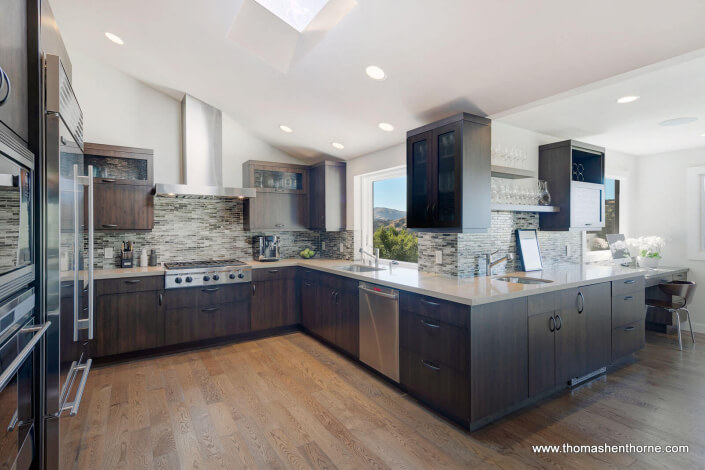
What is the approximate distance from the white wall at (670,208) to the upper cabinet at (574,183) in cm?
166

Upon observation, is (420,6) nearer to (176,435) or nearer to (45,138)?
(45,138)

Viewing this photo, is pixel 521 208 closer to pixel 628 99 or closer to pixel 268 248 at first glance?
pixel 628 99

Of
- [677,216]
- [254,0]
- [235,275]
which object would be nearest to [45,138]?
[254,0]

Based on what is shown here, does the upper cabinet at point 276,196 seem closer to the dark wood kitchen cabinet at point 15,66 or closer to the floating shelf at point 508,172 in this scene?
the floating shelf at point 508,172

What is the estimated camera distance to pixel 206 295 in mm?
3953

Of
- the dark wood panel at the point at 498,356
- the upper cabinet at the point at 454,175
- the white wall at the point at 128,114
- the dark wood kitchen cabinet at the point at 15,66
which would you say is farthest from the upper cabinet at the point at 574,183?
the dark wood kitchen cabinet at the point at 15,66

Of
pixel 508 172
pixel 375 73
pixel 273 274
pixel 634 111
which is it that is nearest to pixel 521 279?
pixel 508 172

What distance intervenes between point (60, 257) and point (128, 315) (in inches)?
87.8

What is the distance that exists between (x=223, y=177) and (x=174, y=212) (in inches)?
30.4

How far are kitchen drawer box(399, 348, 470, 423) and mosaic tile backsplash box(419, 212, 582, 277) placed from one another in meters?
0.91

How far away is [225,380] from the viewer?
316 centimetres

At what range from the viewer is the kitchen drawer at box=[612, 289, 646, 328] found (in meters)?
3.24

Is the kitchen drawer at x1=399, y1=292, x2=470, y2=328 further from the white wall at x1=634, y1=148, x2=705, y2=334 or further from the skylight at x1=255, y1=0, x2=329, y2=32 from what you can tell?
the white wall at x1=634, y1=148, x2=705, y2=334

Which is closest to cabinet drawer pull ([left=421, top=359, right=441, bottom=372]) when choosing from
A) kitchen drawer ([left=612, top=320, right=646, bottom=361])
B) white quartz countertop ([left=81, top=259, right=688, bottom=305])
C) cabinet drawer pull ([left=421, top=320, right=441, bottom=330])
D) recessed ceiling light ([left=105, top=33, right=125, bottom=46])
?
cabinet drawer pull ([left=421, top=320, right=441, bottom=330])
